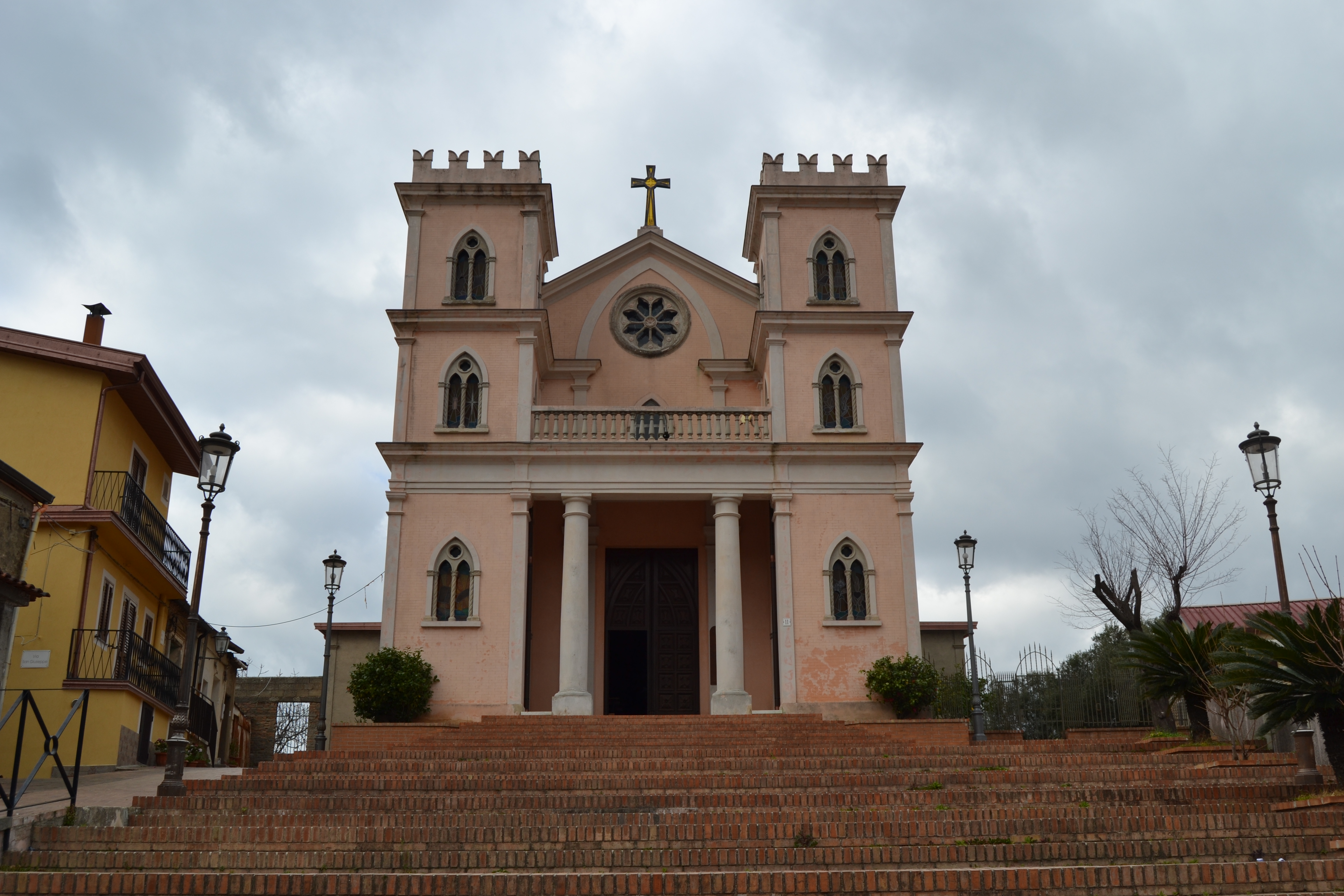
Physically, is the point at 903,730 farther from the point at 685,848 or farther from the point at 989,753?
the point at 685,848

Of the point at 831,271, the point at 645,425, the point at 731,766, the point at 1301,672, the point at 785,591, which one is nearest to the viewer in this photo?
the point at 1301,672

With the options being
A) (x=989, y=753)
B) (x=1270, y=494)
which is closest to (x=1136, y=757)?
(x=989, y=753)

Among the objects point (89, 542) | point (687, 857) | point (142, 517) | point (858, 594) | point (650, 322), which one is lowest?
point (687, 857)

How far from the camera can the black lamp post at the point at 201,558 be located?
1330 centimetres

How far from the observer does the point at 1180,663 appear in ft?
57.2

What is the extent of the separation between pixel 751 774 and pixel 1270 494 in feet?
24.3

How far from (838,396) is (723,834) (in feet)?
46.6

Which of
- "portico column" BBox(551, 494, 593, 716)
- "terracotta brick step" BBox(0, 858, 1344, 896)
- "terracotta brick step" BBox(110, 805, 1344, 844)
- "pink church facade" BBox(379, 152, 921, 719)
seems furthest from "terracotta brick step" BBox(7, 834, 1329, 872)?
"pink church facade" BBox(379, 152, 921, 719)

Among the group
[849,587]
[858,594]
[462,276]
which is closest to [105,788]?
[462,276]

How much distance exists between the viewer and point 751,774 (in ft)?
43.3

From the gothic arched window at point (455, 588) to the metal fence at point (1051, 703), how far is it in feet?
32.5

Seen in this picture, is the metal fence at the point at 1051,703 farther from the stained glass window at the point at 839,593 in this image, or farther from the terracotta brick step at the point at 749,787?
the terracotta brick step at the point at 749,787

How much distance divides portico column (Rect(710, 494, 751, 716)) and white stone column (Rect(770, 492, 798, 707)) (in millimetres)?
706

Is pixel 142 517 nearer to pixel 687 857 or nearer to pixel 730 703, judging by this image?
pixel 730 703
